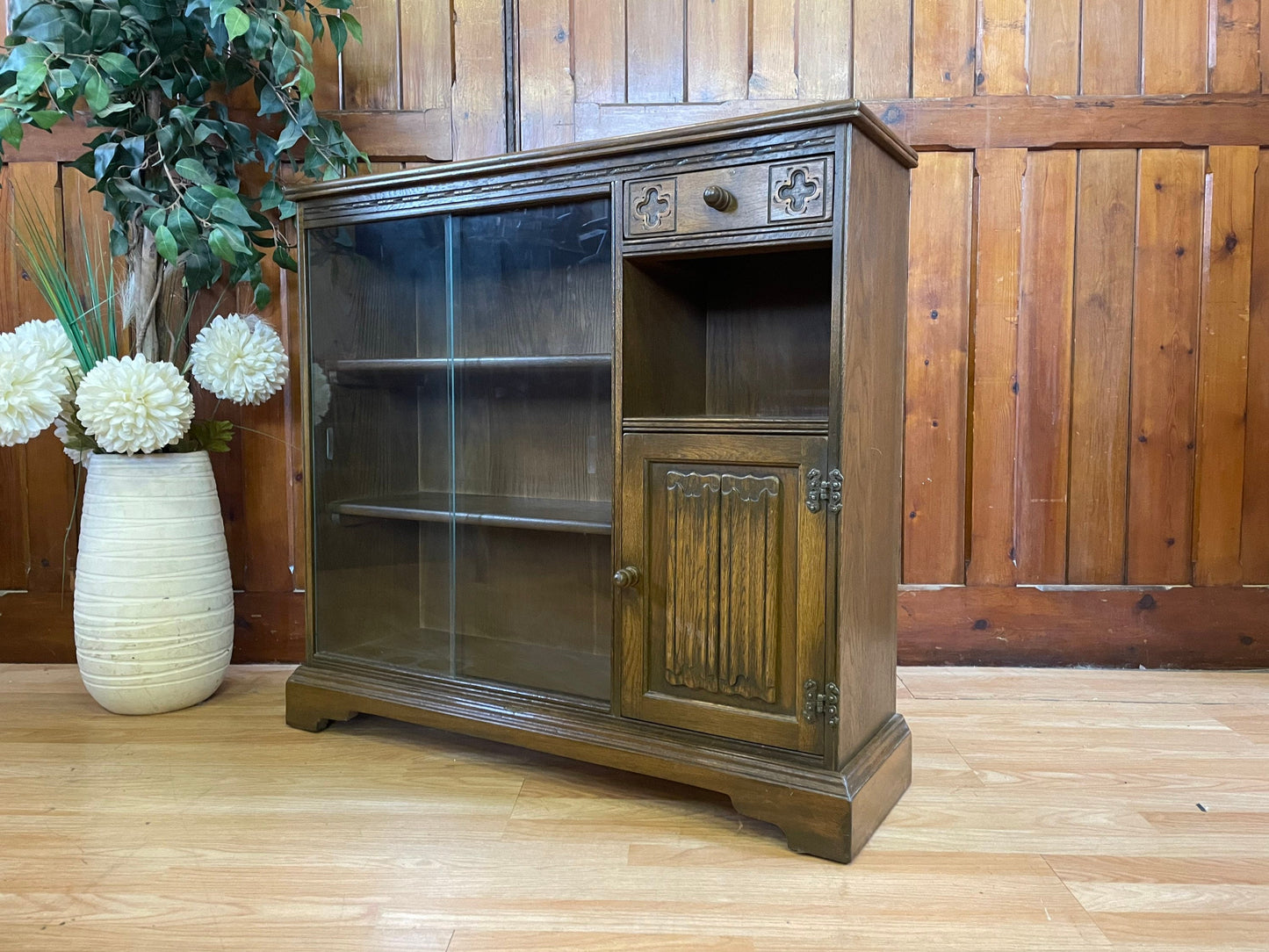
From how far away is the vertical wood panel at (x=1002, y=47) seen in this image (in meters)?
2.05

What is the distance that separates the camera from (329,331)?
1.75 meters

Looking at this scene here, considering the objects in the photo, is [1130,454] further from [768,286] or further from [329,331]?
[329,331]

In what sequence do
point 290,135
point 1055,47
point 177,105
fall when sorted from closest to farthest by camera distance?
1. point 290,135
2. point 177,105
3. point 1055,47

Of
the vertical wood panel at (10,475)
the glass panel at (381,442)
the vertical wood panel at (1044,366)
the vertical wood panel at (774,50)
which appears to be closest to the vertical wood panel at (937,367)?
the vertical wood panel at (1044,366)

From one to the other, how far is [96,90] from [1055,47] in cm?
218

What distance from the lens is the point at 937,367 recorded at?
2125 mm

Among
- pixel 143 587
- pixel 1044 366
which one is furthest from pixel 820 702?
pixel 143 587

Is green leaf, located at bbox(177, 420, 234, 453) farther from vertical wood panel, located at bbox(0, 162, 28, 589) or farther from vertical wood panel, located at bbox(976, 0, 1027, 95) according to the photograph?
vertical wood panel, located at bbox(976, 0, 1027, 95)

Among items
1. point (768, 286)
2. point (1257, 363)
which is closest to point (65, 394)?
point (768, 286)

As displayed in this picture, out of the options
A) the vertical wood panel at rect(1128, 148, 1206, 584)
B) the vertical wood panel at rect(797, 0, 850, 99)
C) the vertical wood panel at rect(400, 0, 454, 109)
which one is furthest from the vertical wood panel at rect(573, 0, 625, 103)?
the vertical wood panel at rect(1128, 148, 1206, 584)

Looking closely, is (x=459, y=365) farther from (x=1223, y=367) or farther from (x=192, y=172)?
(x=1223, y=367)

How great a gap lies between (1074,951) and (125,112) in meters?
2.28

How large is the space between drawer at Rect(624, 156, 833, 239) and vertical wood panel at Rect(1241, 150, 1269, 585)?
5.13 ft

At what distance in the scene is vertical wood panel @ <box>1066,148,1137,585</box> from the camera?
2.07 m
